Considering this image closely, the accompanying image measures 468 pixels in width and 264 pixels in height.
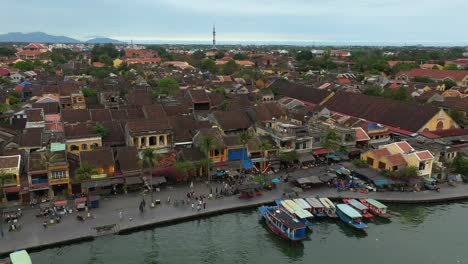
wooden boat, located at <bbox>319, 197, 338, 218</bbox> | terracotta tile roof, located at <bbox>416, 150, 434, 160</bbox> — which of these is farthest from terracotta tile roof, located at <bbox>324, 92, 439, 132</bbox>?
wooden boat, located at <bbox>319, 197, 338, 218</bbox>

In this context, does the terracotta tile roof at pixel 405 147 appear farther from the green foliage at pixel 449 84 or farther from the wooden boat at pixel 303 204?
the green foliage at pixel 449 84

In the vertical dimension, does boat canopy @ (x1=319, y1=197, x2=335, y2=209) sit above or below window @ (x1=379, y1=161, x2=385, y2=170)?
below

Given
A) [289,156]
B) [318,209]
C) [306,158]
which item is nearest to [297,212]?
[318,209]

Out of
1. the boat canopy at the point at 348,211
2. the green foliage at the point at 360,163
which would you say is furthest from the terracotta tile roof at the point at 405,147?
the boat canopy at the point at 348,211

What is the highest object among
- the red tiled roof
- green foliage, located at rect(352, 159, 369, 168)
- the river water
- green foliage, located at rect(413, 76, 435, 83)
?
the red tiled roof

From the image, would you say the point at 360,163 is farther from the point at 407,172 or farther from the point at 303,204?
the point at 303,204

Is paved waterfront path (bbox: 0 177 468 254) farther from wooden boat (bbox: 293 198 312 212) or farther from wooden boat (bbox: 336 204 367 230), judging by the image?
wooden boat (bbox: 336 204 367 230)
